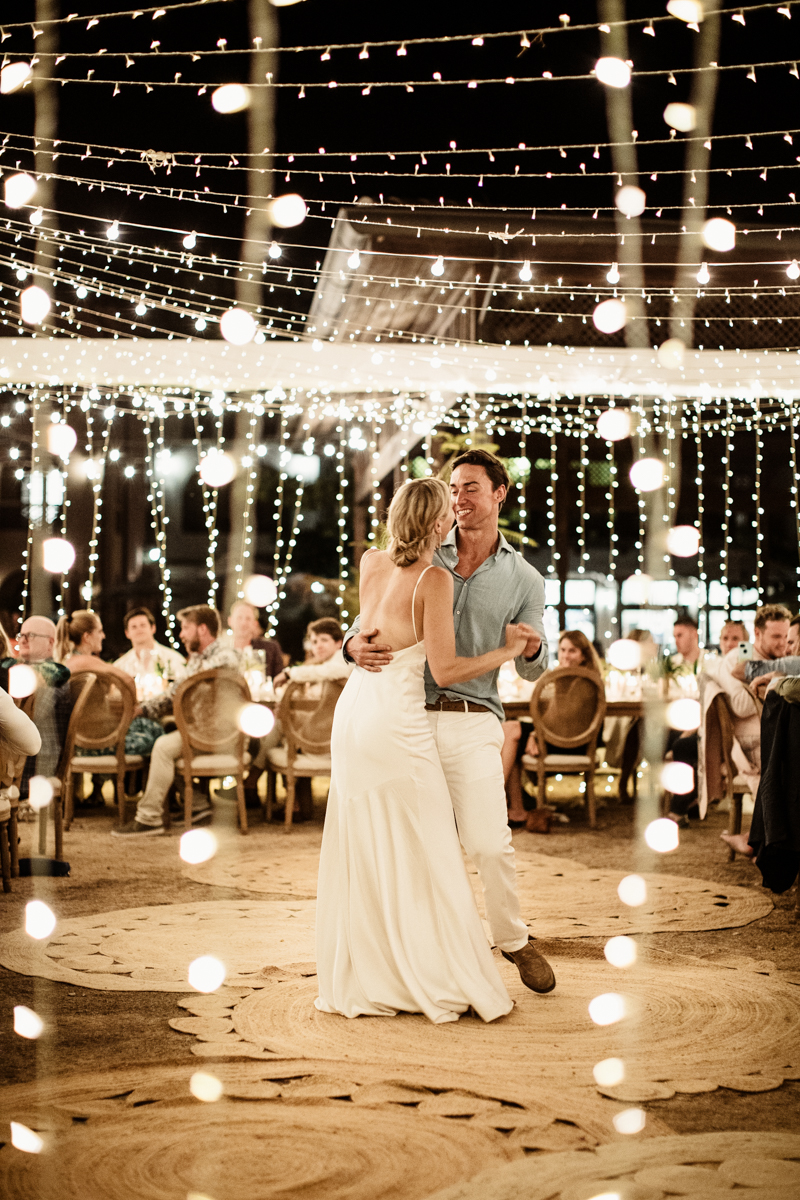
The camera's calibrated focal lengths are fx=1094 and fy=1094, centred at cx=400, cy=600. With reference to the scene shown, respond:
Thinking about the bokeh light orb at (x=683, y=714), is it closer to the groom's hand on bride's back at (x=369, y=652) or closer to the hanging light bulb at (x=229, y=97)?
the groom's hand on bride's back at (x=369, y=652)

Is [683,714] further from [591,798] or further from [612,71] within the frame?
[612,71]

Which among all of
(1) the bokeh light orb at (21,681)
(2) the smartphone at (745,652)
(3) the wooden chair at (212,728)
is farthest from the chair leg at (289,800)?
(2) the smartphone at (745,652)

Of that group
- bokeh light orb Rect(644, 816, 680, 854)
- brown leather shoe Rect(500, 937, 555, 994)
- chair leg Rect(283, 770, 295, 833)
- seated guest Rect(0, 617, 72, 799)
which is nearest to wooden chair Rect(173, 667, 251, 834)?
chair leg Rect(283, 770, 295, 833)

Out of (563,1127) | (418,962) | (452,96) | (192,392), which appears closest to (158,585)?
(192,392)

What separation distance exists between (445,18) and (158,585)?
9398 millimetres

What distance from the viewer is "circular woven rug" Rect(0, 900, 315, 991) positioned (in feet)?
12.4

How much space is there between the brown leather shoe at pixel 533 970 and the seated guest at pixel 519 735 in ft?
11.6

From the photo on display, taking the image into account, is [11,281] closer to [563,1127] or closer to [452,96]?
[452,96]

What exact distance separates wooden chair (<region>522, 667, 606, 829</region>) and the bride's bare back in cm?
359

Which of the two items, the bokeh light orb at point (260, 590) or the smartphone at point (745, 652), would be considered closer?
the smartphone at point (745, 652)

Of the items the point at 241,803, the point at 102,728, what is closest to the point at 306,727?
the point at 241,803

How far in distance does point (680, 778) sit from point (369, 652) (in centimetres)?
420

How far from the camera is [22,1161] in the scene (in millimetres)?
2344

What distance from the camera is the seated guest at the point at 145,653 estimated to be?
8039mm
